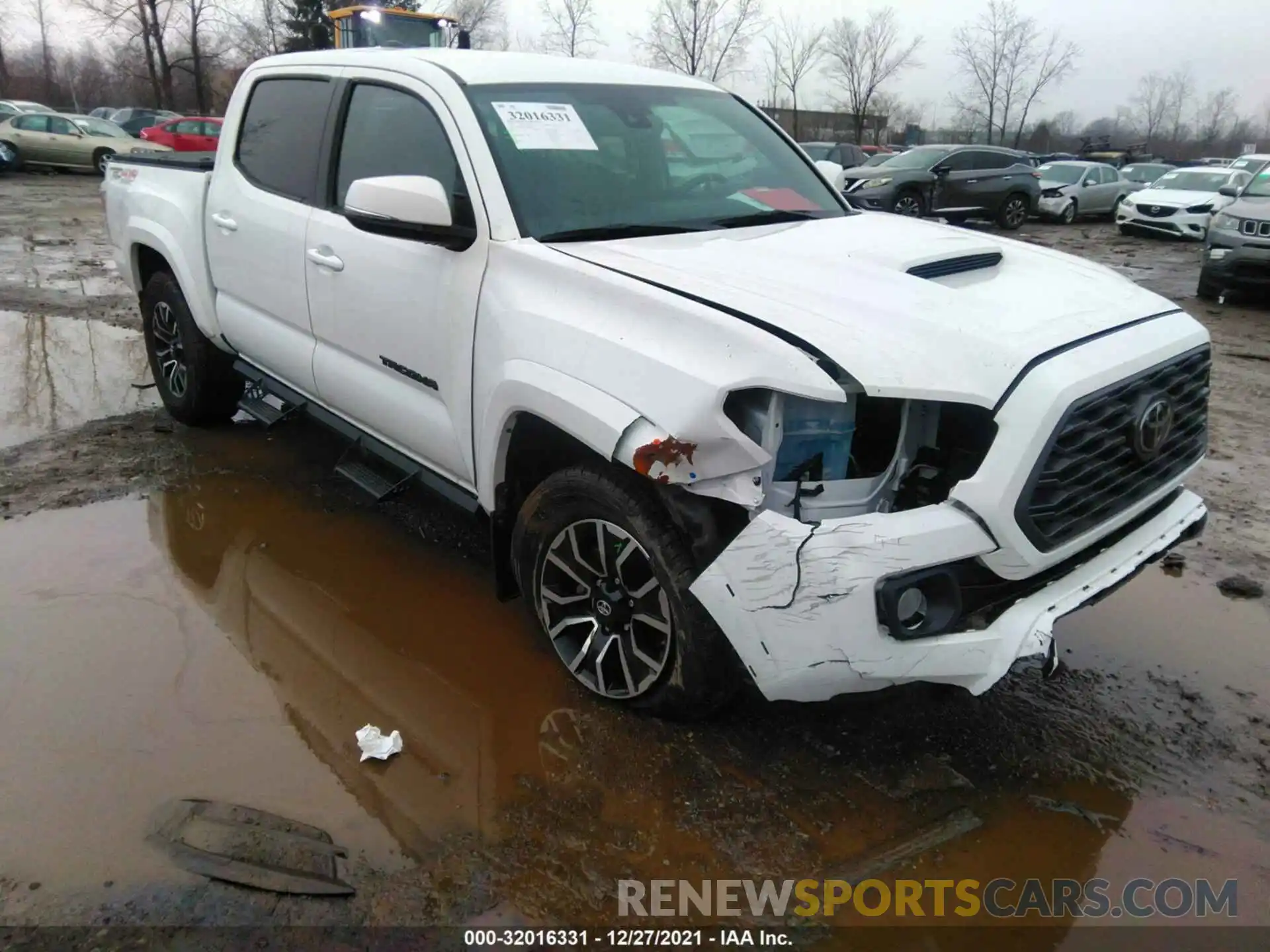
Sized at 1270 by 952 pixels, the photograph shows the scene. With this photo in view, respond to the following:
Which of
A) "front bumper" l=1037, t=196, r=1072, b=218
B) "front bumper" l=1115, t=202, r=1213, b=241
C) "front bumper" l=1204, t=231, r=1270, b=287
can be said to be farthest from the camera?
"front bumper" l=1037, t=196, r=1072, b=218

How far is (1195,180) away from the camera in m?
19.1

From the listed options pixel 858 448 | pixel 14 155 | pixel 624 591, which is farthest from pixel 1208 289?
pixel 14 155

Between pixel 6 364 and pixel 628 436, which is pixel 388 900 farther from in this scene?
pixel 6 364

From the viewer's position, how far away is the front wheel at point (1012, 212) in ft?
59.0

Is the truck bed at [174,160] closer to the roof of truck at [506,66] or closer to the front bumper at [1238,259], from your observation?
the roof of truck at [506,66]

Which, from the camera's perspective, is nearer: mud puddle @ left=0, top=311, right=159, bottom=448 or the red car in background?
mud puddle @ left=0, top=311, right=159, bottom=448

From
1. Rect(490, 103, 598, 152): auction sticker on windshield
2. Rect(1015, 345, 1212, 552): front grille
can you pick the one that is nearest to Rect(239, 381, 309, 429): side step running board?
Rect(490, 103, 598, 152): auction sticker on windshield

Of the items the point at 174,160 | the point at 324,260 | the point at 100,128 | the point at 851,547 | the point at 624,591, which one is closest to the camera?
the point at 851,547

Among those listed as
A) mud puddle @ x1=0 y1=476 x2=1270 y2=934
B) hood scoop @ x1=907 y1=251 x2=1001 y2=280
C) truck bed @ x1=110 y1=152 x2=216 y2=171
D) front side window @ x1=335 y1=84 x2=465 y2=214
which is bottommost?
mud puddle @ x1=0 y1=476 x2=1270 y2=934

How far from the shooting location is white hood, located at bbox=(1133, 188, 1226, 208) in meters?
17.3

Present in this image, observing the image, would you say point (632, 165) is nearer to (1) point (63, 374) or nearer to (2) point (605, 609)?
(2) point (605, 609)

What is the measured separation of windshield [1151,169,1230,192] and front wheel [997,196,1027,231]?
125 inches

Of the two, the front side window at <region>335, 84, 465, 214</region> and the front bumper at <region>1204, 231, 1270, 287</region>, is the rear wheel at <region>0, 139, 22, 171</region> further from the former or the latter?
the front bumper at <region>1204, 231, 1270, 287</region>

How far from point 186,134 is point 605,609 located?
24904 millimetres
